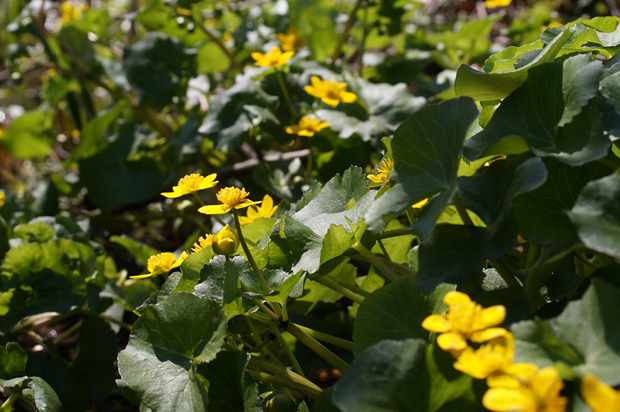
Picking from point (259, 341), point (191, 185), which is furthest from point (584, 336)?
point (191, 185)

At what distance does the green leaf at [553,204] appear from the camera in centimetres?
73

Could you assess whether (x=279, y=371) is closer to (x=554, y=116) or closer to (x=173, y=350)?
(x=173, y=350)

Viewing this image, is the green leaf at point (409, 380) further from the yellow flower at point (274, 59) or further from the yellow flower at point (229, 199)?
the yellow flower at point (274, 59)

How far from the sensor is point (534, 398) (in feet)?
1.57

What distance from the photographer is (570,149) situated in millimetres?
752

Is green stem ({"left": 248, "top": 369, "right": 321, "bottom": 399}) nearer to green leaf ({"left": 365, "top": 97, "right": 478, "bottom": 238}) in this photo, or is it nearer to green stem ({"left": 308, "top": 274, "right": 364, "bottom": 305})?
green stem ({"left": 308, "top": 274, "right": 364, "bottom": 305})

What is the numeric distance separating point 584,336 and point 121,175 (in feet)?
6.33

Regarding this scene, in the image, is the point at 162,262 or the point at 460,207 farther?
the point at 162,262

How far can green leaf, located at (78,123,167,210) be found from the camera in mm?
2102

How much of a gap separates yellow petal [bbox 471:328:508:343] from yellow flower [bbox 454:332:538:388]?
11 millimetres

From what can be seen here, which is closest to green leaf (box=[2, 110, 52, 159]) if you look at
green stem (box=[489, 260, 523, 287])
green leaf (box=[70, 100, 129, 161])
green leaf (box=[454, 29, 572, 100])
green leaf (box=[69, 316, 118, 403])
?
green leaf (box=[70, 100, 129, 161])

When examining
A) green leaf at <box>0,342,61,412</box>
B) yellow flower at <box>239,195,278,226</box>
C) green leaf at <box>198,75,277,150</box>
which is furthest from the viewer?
green leaf at <box>198,75,277,150</box>

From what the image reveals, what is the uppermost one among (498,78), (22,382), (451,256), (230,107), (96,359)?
(498,78)

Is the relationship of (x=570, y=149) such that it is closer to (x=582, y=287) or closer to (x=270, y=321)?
(x=582, y=287)
